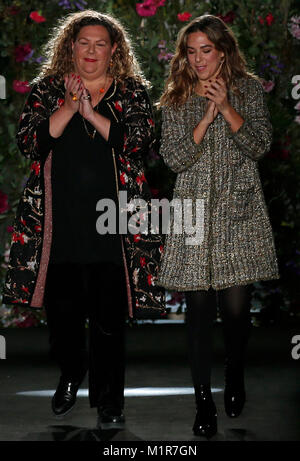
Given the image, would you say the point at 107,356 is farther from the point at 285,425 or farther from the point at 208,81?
the point at 208,81

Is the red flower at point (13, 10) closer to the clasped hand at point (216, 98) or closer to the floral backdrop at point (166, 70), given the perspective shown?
the floral backdrop at point (166, 70)

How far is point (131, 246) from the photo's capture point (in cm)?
463

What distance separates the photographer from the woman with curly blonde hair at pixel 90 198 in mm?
4574

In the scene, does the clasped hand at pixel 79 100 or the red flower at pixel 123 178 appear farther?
the red flower at pixel 123 178

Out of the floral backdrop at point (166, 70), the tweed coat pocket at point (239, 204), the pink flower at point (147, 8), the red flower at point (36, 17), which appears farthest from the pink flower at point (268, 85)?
the tweed coat pocket at point (239, 204)

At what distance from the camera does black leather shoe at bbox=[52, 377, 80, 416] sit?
4.79m

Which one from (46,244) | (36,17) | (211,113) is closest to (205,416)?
(46,244)

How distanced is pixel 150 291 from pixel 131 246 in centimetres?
21

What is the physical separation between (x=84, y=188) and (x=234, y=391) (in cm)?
104

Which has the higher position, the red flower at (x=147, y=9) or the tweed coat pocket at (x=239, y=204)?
the red flower at (x=147, y=9)

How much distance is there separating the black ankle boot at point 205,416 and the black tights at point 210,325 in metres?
0.05
